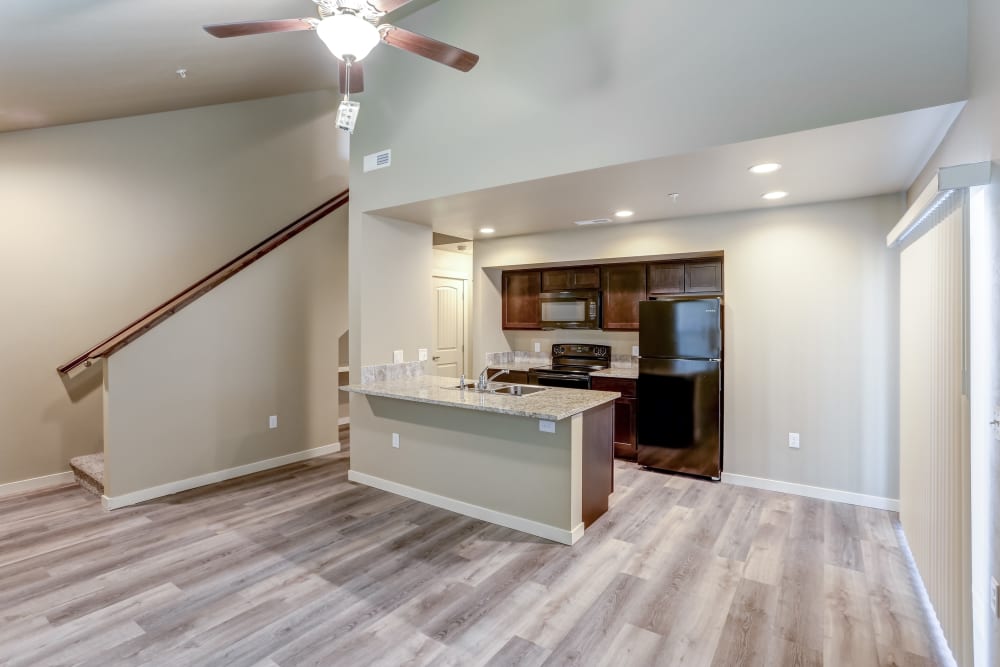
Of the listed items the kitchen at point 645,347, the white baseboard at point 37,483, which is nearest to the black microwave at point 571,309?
the kitchen at point 645,347

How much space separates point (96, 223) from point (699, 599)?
5.43 m

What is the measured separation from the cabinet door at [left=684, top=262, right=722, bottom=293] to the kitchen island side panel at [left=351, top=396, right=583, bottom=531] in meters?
2.29

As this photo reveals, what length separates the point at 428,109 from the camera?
12.0 feet

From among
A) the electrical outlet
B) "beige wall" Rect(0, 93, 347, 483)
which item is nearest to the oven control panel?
"beige wall" Rect(0, 93, 347, 483)

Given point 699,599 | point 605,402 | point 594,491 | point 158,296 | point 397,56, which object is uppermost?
point 397,56

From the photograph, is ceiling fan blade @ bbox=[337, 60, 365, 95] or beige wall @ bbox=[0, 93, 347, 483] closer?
ceiling fan blade @ bbox=[337, 60, 365, 95]

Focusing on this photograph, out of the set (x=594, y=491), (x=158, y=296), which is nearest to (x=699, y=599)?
(x=594, y=491)

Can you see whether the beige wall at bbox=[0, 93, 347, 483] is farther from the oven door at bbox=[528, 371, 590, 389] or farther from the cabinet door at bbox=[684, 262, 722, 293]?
the cabinet door at bbox=[684, 262, 722, 293]

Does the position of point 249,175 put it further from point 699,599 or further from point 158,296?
point 699,599

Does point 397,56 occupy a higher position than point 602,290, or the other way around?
point 397,56

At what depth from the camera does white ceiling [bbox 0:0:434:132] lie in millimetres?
2754

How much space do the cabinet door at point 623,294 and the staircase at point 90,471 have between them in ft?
15.3

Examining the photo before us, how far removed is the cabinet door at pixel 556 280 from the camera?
5.58 metres

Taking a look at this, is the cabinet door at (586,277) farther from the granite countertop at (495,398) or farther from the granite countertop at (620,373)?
the granite countertop at (495,398)
